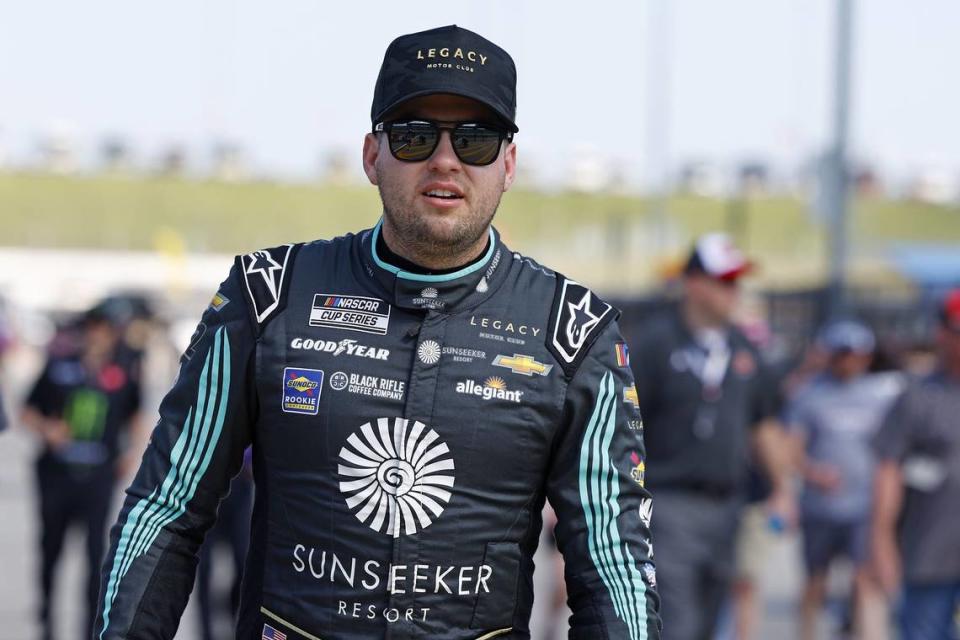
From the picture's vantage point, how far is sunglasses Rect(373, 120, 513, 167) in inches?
125

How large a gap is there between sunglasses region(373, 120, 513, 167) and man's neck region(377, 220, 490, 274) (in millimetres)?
173

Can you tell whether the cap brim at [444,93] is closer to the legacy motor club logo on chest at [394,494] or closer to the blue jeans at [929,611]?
the legacy motor club logo on chest at [394,494]

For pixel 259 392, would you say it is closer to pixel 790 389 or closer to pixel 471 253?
pixel 471 253

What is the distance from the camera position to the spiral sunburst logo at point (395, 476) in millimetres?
3172

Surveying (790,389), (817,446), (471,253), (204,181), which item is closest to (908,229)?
(790,389)

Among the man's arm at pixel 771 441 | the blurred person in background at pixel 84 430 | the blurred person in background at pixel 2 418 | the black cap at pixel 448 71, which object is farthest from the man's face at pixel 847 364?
the black cap at pixel 448 71

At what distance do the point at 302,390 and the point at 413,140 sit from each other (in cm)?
52

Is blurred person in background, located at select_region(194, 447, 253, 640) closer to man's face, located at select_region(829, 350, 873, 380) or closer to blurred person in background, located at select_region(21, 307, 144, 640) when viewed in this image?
blurred person in background, located at select_region(21, 307, 144, 640)

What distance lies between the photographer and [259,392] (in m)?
3.23

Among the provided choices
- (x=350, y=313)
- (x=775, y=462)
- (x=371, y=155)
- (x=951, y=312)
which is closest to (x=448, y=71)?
(x=371, y=155)

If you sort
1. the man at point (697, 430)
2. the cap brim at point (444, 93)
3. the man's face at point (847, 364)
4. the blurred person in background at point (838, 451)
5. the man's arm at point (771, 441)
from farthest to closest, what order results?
the man's face at point (847, 364) → the blurred person in background at point (838, 451) → the man's arm at point (771, 441) → the man at point (697, 430) → the cap brim at point (444, 93)

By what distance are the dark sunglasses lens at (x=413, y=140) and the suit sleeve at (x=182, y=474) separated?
0.41 meters

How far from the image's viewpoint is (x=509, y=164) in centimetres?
333

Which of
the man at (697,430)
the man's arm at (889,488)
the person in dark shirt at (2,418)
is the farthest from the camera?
the man at (697,430)
